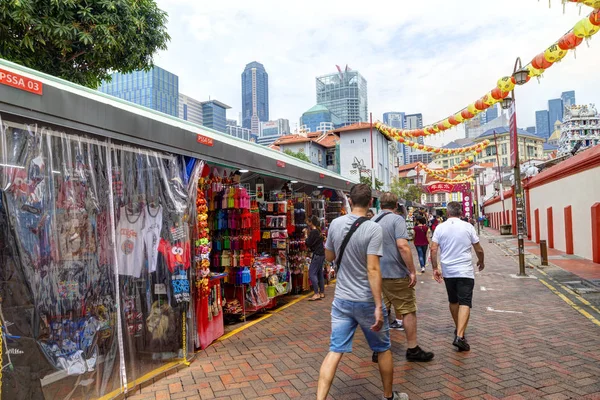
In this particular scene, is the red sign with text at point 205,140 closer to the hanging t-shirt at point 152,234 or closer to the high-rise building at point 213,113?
the hanging t-shirt at point 152,234

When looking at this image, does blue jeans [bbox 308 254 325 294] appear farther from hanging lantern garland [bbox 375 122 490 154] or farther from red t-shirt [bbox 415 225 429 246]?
hanging lantern garland [bbox 375 122 490 154]

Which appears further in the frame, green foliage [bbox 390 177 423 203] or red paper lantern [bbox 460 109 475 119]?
green foliage [bbox 390 177 423 203]

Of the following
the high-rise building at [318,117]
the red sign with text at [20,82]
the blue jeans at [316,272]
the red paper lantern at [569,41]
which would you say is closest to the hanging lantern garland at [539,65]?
the red paper lantern at [569,41]

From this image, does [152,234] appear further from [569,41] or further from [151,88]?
[151,88]

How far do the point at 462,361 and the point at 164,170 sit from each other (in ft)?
13.5

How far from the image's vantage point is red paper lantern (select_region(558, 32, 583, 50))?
778 centimetres

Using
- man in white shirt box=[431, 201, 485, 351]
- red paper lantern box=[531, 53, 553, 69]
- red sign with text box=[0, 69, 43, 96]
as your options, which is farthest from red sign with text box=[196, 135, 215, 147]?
red paper lantern box=[531, 53, 553, 69]

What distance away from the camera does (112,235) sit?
4039 mm

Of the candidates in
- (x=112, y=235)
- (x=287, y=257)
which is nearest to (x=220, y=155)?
(x=112, y=235)

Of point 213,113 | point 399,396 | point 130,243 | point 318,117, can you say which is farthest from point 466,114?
point 213,113

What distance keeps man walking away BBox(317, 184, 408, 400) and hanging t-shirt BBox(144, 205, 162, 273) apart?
7.33 ft

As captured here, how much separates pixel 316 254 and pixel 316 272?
0.43 m

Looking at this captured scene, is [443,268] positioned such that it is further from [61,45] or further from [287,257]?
[61,45]

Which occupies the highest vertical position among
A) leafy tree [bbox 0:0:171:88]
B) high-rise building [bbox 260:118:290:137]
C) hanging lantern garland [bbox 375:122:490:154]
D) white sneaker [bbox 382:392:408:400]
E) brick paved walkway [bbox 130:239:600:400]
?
high-rise building [bbox 260:118:290:137]
